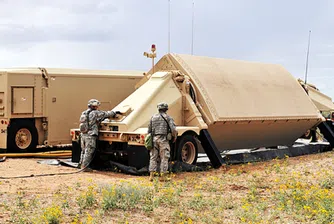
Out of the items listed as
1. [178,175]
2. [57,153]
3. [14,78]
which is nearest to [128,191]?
[178,175]

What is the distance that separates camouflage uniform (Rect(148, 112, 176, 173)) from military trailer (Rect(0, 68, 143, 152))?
6.59 meters

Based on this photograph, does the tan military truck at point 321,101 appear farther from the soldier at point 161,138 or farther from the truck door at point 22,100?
the truck door at point 22,100

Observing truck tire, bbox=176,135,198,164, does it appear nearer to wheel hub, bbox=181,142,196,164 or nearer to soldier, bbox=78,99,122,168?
wheel hub, bbox=181,142,196,164

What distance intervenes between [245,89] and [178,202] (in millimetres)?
7885

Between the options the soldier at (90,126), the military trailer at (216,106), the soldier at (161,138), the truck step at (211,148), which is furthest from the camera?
the truck step at (211,148)

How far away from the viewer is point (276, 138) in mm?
18625

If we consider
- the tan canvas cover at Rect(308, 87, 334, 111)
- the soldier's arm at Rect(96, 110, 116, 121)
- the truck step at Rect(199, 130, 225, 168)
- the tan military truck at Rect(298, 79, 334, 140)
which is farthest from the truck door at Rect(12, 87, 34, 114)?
the tan canvas cover at Rect(308, 87, 334, 111)

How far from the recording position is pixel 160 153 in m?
13.1

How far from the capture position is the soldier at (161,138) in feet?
42.5

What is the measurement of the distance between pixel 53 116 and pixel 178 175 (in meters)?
6.67

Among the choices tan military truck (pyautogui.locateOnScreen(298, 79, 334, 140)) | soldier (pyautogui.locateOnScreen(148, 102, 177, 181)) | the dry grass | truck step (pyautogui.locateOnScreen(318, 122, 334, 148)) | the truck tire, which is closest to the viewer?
the dry grass

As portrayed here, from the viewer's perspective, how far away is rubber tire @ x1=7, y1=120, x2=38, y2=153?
18.0 metres

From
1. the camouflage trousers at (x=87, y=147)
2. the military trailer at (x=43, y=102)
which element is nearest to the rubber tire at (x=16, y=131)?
the military trailer at (x=43, y=102)

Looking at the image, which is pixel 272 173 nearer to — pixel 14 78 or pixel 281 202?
pixel 281 202
